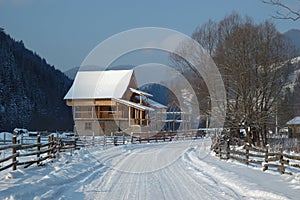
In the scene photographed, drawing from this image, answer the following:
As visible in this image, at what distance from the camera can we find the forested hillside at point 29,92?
2744 inches

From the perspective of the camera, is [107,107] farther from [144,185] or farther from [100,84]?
[144,185]

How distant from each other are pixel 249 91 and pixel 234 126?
305cm

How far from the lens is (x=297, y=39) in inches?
1089

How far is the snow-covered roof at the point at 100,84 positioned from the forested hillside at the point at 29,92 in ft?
73.2

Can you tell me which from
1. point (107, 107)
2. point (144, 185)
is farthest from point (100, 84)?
point (144, 185)

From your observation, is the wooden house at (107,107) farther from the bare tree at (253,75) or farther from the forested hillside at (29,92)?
the forested hillside at (29,92)

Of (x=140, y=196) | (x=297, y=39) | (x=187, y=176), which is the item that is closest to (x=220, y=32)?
(x=297, y=39)

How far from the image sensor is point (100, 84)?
4831 centimetres

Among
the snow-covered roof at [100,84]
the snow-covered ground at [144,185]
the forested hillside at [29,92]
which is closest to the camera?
the snow-covered ground at [144,185]

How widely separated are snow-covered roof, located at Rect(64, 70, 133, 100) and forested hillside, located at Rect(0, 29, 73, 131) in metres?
22.3

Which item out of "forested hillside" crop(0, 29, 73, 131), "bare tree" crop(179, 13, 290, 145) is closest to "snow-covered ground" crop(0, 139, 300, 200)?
"bare tree" crop(179, 13, 290, 145)

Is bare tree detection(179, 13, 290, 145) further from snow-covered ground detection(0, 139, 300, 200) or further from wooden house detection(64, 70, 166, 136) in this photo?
wooden house detection(64, 70, 166, 136)

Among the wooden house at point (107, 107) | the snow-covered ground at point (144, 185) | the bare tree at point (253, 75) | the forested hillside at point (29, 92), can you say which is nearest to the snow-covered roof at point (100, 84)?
the wooden house at point (107, 107)

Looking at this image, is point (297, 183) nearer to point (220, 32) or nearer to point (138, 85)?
point (220, 32)
